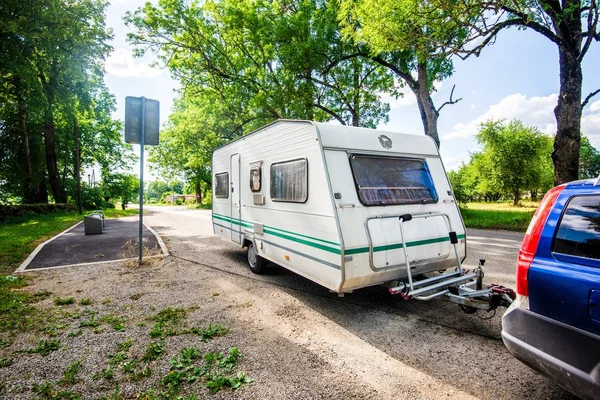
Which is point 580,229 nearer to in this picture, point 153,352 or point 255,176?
point 153,352

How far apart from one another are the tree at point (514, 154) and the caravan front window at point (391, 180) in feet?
100

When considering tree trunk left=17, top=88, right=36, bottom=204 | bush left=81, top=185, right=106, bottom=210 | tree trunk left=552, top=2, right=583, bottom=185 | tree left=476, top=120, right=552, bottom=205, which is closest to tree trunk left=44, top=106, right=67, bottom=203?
tree trunk left=17, top=88, right=36, bottom=204

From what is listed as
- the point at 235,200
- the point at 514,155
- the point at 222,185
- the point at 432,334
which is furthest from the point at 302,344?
the point at 514,155

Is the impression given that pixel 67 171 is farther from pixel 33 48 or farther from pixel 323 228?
pixel 323 228

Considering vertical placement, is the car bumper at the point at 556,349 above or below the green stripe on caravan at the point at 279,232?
below

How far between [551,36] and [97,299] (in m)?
13.4

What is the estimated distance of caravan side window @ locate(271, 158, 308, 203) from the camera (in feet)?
14.9

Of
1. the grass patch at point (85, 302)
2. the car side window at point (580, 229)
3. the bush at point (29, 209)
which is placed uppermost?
the car side window at point (580, 229)

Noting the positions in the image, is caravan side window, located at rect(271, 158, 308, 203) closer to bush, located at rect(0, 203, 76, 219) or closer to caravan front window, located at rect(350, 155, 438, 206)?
caravan front window, located at rect(350, 155, 438, 206)

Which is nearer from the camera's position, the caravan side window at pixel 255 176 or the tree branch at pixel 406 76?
the caravan side window at pixel 255 176

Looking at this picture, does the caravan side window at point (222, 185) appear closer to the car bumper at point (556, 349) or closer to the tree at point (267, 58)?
the car bumper at point (556, 349)

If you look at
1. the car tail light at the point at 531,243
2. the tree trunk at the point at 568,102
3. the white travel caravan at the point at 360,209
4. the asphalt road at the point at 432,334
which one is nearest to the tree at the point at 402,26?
the tree trunk at the point at 568,102

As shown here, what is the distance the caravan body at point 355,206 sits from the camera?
3924 mm

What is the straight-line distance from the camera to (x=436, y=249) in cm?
443
